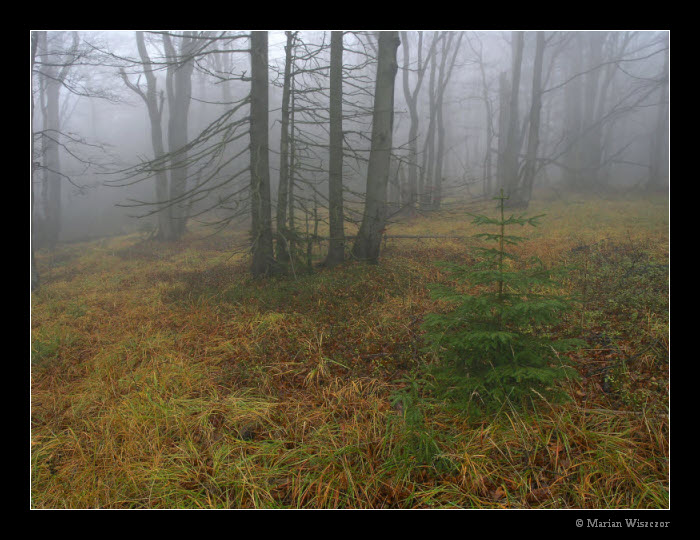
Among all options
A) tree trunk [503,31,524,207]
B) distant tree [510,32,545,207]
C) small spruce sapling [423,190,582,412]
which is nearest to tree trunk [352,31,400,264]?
small spruce sapling [423,190,582,412]

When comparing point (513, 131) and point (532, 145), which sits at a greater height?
point (513, 131)

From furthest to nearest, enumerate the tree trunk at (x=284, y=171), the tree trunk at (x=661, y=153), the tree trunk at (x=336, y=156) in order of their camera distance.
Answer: the tree trunk at (x=661, y=153), the tree trunk at (x=336, y=156), the tree trunk at (x=284, y=171)

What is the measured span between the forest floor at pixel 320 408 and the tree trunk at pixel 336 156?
1.06 metres

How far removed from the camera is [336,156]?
7.18 metres

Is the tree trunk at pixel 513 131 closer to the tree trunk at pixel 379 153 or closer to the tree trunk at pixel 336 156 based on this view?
the tree trunk at pixel 379 153

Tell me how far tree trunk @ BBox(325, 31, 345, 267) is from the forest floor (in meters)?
1.06

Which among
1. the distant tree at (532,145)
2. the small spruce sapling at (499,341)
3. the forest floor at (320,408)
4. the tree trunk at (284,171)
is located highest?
the distant tree at (532,145)

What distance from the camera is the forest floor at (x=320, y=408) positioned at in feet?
7.96

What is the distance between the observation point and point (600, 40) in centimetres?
2006

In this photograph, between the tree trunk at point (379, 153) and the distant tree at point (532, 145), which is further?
the distant tree at point (532, 145)

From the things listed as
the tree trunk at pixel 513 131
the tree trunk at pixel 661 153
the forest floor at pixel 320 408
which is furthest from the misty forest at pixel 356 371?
the tree trunk at pixel 661 153

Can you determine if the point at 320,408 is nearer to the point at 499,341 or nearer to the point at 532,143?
the point at 499,341

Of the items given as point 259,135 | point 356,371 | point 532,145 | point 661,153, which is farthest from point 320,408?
point 661,153

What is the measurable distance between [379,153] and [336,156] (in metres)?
0.89
